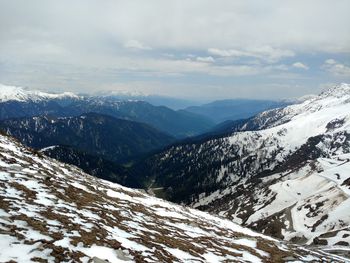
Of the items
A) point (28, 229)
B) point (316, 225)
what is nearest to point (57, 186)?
point (28, 229)

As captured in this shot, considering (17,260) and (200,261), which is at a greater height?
(17,260)

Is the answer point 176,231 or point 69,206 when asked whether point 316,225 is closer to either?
point 176,231

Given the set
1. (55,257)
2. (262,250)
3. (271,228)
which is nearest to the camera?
(55,257)

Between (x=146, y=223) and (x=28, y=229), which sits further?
(x=146, y=223)

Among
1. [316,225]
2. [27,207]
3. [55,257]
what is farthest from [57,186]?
[316,225]

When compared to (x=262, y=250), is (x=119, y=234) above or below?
above

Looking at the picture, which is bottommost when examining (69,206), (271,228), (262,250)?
(271,228)

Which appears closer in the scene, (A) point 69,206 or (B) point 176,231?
(A) point 69,206

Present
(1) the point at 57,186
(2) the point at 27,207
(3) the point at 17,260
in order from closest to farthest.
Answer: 1. (3) the point at 17,260
2. (2) the point at 27,207
3. (1) the point at 57,186

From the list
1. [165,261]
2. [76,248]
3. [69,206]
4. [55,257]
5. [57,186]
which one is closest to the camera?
[55,257]

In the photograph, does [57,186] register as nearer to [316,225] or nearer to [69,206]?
[69,206]
